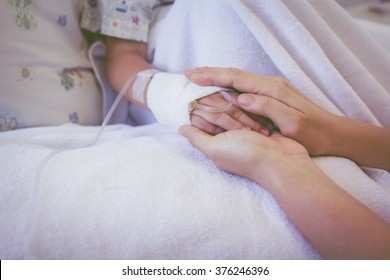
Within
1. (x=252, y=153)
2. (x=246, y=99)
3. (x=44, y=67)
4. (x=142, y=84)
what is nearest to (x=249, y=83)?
(x=246, y=99)

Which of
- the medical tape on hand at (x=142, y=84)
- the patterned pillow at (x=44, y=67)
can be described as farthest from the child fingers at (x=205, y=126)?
the patterned pillow at (x=44, y=67)

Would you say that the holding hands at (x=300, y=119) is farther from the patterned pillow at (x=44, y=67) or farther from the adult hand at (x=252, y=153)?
the patterned pillow at (x=44, y=67)

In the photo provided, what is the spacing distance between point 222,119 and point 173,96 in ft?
0.36

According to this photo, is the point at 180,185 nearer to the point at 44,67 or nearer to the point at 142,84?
the point at 142,84

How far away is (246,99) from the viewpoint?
509 mm

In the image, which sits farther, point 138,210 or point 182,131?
point 182,131

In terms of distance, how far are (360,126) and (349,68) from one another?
155mm

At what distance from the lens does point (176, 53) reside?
70 centimetres

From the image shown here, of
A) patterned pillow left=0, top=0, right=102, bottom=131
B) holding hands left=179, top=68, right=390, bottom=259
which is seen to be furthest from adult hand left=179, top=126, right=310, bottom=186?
patterned pillow left=0, top=0, right=102, bottom=131

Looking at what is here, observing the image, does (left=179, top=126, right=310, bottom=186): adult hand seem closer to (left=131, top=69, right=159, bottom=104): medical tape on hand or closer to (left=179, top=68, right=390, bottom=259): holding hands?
(left=179, top=68, right=390, bottom=259): holding hands

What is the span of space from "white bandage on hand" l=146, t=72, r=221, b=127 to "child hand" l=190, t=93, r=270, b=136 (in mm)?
17

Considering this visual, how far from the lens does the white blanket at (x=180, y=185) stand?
1.34 ft

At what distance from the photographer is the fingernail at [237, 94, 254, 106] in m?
0.51

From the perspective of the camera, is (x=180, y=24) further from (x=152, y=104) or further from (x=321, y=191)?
(x=321, y=191)
